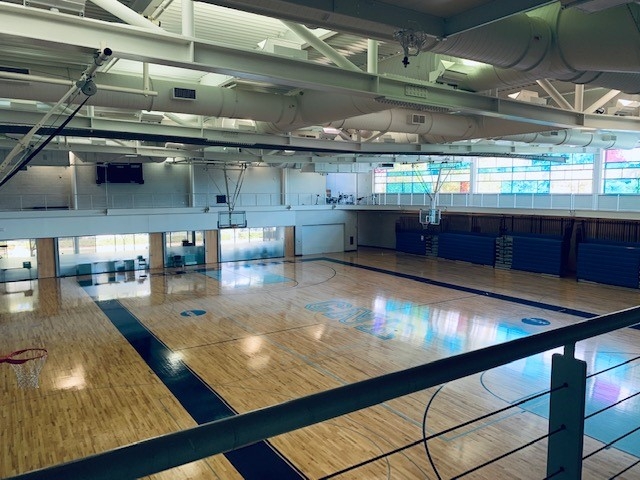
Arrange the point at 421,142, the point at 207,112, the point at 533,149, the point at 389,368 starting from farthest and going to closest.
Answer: the point at 533,149
the point at 421,142
the point at 389,368
the point at 207,112

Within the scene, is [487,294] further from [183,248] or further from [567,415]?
[567,415]

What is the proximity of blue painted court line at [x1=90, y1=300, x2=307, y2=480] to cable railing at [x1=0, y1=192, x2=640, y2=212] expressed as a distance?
9.84 m

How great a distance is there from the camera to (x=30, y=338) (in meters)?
13.1

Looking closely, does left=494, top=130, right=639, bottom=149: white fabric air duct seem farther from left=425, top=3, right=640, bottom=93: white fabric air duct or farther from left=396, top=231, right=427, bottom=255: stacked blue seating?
left=396, top=231, right=427, bottom=255: stacked blue seating

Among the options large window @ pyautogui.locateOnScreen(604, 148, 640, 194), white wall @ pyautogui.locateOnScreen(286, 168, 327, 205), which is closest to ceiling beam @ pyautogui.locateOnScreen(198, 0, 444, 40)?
large window @ pyautogui.locateOnScreen(604, 148, 640, 194)

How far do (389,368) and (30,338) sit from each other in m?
9.91

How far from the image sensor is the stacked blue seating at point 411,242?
2933 cm

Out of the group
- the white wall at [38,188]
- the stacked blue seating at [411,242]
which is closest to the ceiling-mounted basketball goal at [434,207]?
the stacked blue seating at [411,242]

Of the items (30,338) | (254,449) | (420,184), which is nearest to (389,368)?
(254,449)

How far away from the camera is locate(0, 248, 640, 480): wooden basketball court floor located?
7.14 meters

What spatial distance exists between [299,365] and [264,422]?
33.5 ft

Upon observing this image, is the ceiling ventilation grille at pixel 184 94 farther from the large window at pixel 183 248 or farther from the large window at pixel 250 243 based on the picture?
the large window at pixel 250 243

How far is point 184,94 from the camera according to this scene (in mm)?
8492

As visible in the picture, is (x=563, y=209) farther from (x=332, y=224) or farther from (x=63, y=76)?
(x=63, y=76)
